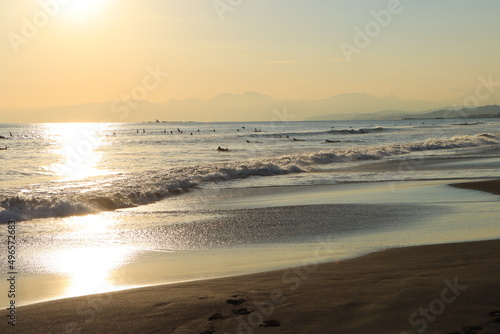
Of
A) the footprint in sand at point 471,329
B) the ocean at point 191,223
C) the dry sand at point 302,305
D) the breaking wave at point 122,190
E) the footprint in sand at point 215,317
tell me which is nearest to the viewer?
the footprint in sand at point 471,329

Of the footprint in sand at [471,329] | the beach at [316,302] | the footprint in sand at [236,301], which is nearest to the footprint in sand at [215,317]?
the beach at [316,302]

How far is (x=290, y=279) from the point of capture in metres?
7.81

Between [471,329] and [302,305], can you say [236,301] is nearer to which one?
[302,305]

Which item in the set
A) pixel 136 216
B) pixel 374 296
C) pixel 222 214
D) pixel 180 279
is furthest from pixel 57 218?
pixel 374 296

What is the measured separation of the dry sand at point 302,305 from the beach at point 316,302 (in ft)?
0.04

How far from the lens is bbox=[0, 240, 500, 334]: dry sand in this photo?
19.0ft

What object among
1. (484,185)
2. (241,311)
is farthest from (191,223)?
(484,185)

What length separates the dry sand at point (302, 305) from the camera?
5.79m

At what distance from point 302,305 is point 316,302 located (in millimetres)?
195

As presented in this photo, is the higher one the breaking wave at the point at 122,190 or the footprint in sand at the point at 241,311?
the breaking wave at the point at 122,190

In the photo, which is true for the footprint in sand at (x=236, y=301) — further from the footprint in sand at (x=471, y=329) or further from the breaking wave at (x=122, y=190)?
the breaking wave at (x=122, y=190)

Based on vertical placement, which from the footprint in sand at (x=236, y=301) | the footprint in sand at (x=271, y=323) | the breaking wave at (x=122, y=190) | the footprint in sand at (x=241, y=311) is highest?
the breaking wave at (x=122, y=190)

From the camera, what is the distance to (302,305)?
645 centimetres

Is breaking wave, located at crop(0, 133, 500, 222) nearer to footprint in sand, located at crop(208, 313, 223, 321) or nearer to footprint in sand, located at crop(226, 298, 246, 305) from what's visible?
footprint in sand, located at crop(226, 298, 246, 305)
